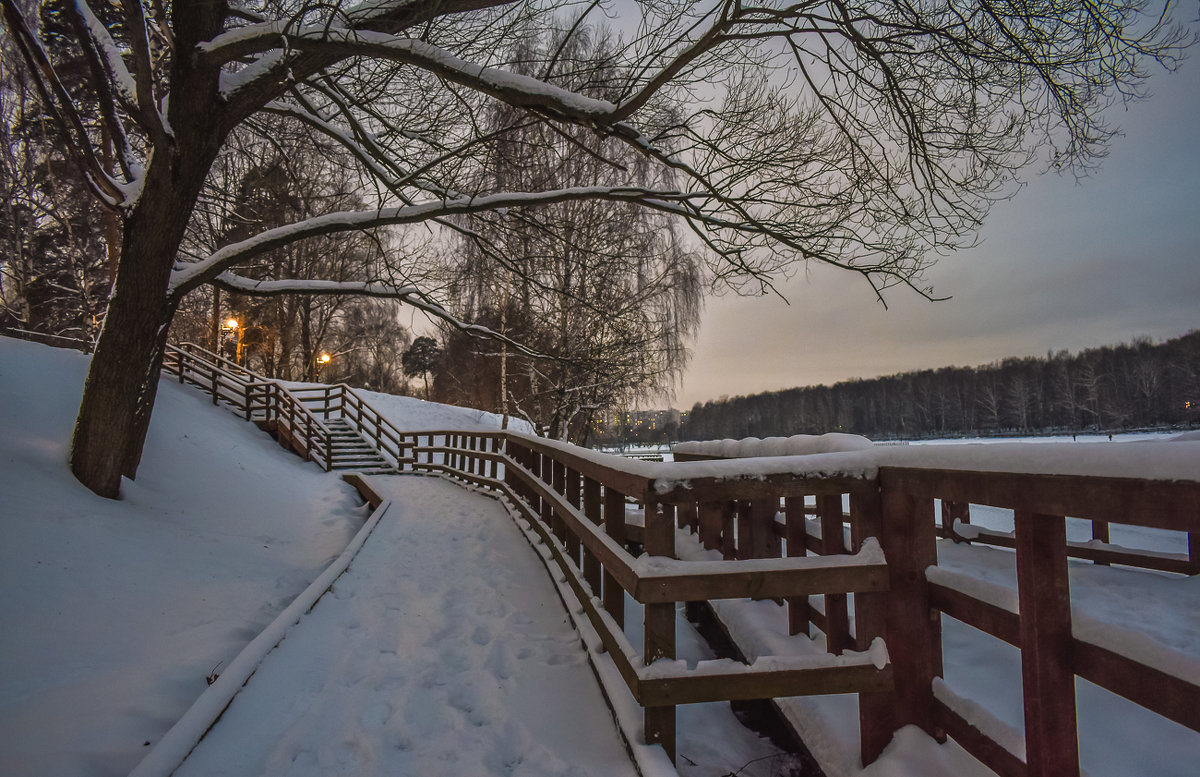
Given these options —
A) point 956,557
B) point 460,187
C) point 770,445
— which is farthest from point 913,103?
point 460,187

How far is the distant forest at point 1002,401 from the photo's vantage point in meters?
53.6

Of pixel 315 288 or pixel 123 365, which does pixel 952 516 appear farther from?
pixel 123 365

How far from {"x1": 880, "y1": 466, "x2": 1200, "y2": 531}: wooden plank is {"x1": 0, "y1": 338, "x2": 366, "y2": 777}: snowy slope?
320 centimetres

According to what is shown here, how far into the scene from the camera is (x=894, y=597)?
1.99m

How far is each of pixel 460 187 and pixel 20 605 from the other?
5548 millimetres

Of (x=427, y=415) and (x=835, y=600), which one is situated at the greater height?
(x=427, y=415)

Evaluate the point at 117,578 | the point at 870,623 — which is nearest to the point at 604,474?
→ the point at 870,623

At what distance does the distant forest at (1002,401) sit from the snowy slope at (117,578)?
55106 mm

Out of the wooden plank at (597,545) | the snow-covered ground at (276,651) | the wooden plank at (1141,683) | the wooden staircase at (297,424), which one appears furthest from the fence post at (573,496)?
the wooden staircase at (297,424)

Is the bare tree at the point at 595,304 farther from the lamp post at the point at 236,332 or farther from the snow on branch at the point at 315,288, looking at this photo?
the lamp post at the point at 236,332

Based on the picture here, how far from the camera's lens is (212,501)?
22.6 feet

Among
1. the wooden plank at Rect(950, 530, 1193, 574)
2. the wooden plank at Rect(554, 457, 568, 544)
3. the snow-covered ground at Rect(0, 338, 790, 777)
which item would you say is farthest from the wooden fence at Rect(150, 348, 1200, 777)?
the wooden plank at Rect(950, 530, 1193, 574)

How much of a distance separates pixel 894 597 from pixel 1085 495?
0.89 metres

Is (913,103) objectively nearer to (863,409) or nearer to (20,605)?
(20,605)
